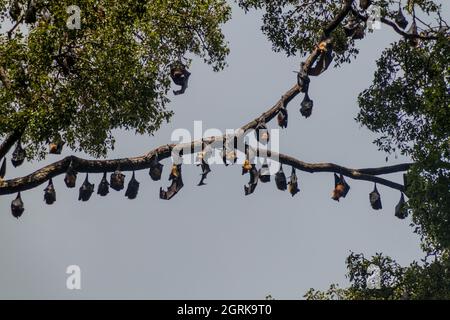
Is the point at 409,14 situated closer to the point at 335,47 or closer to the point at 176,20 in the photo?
the point at 335,47

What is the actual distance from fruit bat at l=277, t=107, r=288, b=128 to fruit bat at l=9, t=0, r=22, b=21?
793 centimetres

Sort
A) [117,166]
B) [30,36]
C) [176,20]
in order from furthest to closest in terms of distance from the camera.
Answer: [176,20] < [117,166] < [30,36]

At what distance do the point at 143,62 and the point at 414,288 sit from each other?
30.9ft

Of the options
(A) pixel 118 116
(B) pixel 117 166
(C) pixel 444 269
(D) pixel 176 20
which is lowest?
(C) pixel 444 269

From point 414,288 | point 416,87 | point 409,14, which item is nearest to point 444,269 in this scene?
point 414,288

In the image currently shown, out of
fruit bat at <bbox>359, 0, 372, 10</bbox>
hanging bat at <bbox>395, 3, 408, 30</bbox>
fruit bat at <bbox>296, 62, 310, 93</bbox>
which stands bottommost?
fruit bat at <bbox>296, 62, 310, 93</bbox>

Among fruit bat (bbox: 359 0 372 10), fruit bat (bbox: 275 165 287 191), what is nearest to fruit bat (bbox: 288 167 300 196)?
fruit bat (bbox: 275 165 287 191)

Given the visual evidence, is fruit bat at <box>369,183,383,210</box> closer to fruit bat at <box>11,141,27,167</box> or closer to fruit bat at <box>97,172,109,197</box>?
fruit bat at <box>97,172,109,197</box>

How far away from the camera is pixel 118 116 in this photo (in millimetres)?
26391

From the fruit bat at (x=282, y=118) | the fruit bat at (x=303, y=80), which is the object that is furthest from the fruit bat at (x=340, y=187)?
the fruit bat at (x=303, y=80)

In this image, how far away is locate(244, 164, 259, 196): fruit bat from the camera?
2826 cm

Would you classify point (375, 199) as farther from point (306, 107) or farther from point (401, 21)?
point (401, 21)
